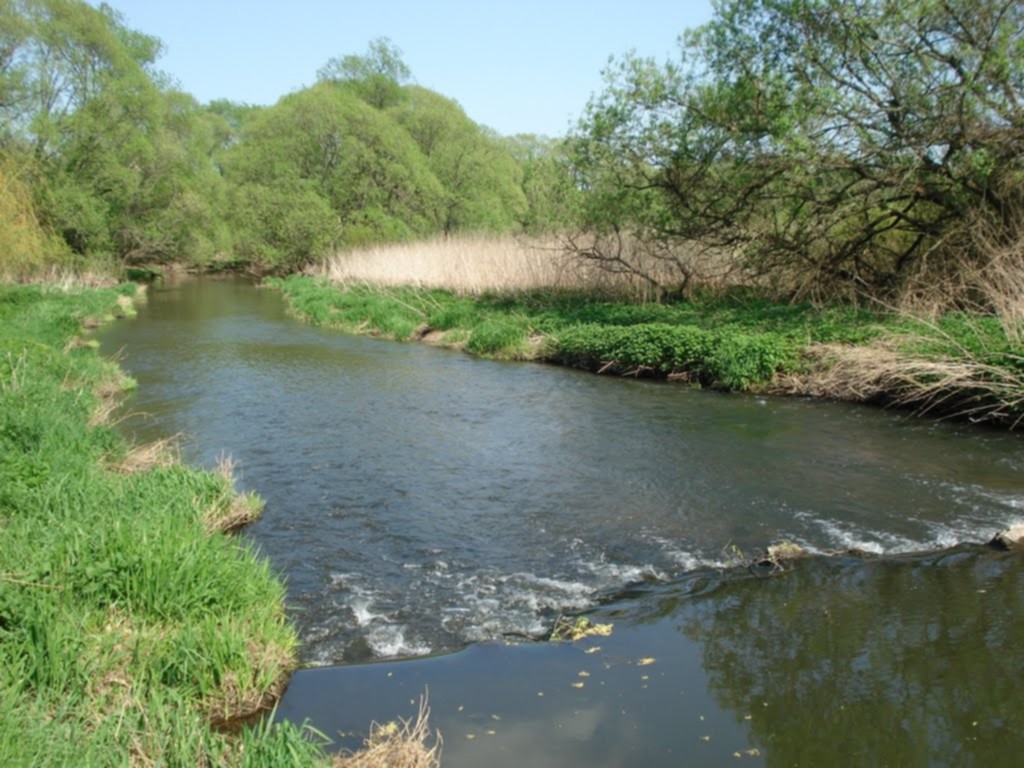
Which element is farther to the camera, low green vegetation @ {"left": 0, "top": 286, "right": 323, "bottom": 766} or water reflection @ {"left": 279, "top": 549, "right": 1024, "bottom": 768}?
water reflection @ {"left": 279, "top": 549, "right": 1024, "bottom": 768}

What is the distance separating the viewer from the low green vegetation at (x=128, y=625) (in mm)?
3977

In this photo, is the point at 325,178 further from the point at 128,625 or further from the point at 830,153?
the point at 128,625

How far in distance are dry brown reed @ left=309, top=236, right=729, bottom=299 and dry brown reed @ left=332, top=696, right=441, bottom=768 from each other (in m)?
17.8

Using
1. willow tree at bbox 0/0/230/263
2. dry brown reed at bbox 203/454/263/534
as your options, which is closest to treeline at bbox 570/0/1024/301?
dry brown reed at bbox 203/454/263/534

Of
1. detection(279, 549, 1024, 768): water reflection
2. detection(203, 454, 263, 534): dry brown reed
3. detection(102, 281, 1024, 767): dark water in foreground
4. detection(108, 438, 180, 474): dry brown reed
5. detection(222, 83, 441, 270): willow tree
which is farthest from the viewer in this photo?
detection(222, 83, 441, 270): willow tree

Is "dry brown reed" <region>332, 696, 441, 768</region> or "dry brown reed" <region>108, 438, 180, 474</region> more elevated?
"dry brown reed" <region>108, 438, 180, 474</region>

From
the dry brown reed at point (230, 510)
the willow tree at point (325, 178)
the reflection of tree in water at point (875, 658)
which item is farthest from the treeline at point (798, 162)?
the willow tree at point (325, 178)

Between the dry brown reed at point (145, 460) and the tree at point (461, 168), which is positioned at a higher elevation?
the tree at point (461, 168)

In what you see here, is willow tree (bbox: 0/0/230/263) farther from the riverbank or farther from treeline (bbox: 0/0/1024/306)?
the riverbank

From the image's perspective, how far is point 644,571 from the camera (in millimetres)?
7188

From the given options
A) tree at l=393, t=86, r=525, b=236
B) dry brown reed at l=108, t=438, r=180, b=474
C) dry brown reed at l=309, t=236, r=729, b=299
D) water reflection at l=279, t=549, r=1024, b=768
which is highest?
tree at l=393, t=86, r=525, b=236

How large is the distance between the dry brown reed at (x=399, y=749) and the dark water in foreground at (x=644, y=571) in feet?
0.59

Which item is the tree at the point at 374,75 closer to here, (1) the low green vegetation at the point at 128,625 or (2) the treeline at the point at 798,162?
(2) the treeline at the point at 798,162

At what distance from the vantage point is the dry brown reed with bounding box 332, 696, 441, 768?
423cm
